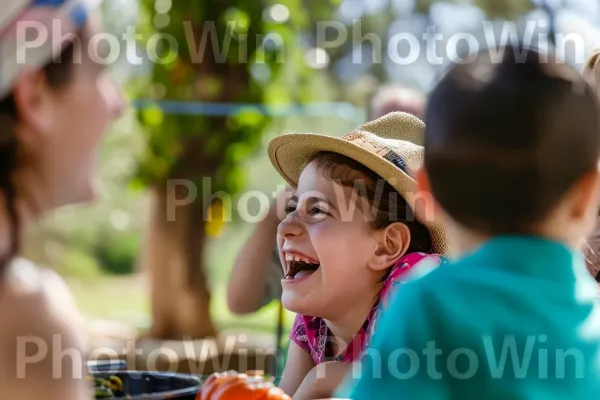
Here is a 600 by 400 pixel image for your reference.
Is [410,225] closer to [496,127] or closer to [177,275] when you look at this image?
[496,127]

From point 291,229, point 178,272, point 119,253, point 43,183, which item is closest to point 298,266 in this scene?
point 291,229

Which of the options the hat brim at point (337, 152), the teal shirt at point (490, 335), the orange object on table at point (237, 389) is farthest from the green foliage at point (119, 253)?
the teal shirt at point (490, 335)

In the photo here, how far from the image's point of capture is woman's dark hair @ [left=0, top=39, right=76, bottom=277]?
2.88 ft

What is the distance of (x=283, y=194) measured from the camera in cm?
262

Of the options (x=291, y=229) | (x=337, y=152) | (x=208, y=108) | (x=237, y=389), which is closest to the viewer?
(x=237, y=389)

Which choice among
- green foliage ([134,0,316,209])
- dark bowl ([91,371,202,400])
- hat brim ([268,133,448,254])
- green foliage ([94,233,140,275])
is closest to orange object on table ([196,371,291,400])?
dark bowl ([91,371,202,400])

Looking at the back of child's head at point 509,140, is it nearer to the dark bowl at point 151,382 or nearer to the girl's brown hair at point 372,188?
the dark bowl at point 151,382

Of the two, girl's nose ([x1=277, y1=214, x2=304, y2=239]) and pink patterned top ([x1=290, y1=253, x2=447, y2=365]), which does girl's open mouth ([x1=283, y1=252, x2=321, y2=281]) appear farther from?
pink patterned top ([x1=290, y1=253, x2=447, y2=365])

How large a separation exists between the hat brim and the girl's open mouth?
0.79 ft

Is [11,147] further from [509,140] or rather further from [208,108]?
[208,108]

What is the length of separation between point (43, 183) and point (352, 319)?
1101 millimetres

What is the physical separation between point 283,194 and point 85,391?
1.72 meters

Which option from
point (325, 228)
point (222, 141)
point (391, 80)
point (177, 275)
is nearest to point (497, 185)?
point (325, 228)

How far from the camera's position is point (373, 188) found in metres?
1.94
